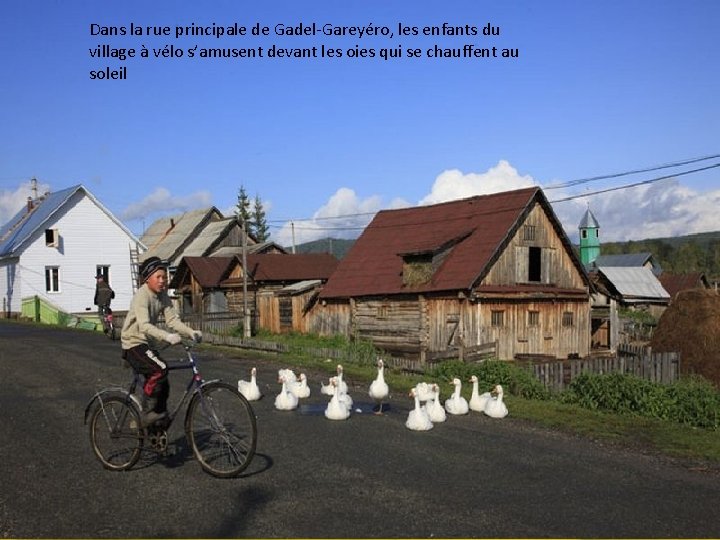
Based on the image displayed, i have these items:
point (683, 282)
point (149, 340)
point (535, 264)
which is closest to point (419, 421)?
point (149, 340)

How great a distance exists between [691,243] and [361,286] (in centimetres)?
14066

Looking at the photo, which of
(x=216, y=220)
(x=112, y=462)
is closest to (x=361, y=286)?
(x=112, y=462)

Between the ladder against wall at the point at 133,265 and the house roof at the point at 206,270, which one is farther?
the ladder against wall at the point at 133,265

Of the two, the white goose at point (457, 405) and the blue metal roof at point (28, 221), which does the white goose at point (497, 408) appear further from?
the blue metal roof at point (28, 221)

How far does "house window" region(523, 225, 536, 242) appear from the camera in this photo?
98.7 ft

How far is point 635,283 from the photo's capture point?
60062 millimetres

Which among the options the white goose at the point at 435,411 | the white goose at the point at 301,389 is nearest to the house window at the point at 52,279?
the white goose at the point at 301,389

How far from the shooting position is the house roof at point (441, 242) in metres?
28.4

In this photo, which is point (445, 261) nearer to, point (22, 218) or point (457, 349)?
point (457, 349)

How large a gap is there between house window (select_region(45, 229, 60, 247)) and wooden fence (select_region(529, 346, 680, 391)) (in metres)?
33.7

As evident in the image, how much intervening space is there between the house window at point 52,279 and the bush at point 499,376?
31.7 meters

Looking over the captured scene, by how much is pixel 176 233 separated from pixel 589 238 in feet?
139

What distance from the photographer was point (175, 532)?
5777mm

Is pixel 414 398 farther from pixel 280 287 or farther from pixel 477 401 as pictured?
pixel 280 287
